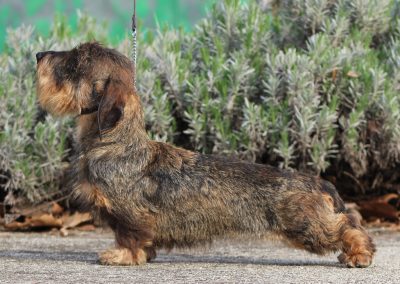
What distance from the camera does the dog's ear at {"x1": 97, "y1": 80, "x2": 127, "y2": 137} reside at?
20.5ft

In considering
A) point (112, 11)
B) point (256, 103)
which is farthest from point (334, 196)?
point (112, 11)

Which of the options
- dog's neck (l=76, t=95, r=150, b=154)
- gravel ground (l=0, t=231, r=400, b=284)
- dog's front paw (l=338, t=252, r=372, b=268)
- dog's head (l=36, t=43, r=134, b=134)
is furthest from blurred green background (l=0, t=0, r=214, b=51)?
dog's front paw (l=338, t=252, r=372, b=268)

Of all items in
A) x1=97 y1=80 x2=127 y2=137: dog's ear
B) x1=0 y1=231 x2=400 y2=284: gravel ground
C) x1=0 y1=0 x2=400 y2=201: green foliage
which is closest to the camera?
x1=0 y1=231 x2=400 y2=284: gravel ground

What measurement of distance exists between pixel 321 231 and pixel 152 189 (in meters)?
1.23

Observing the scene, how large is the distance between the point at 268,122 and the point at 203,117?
621 mm

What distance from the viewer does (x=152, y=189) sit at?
6.38m

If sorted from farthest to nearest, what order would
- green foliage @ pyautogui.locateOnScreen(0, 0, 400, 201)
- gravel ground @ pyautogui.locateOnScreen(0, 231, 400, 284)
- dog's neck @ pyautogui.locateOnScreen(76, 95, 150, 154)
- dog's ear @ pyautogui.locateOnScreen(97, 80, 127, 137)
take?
green foliage @ pyautogui.locateOnScreen(0, 0, 400, 201) → dog's neck @ pyautogui.locateOnScreen(76, 95, 150, 154) → dog's ear @ pyautogui.locateOnScreen(97, 80, 127, 137) → gravel ground @ pyautogui.locateOnScreen(0, 231, 400, 284)

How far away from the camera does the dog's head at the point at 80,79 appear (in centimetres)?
641

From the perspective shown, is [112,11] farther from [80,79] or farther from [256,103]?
[80,79]

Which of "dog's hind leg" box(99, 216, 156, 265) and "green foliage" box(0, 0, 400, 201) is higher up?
"green foliage" box(0, 0, 400, 201)

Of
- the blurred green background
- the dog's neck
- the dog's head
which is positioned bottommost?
the dog's neck

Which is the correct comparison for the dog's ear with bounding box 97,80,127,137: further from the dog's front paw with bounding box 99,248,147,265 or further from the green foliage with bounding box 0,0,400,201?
the green foliage with bounding box 0,0,400,201

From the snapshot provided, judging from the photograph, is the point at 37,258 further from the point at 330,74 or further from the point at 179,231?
the point at 330,74

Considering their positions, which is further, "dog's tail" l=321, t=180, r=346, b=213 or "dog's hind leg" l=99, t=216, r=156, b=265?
"dog's tail" l=321, t=180, r=346, b=213
